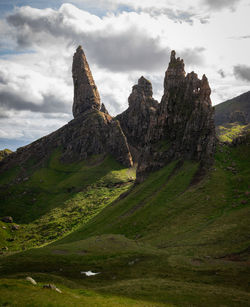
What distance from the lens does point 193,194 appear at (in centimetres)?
10212

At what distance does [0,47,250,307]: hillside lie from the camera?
124 ft

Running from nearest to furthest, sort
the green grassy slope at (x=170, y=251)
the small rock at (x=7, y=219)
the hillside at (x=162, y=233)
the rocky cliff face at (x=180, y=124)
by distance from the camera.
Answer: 1. the hillside at (x=162, y=233)
2. the green grassy slope at (x=170, y=251)
3. the rocky cliff face at (x=180, y=124)
4. the small rock at (x=7, y=219)

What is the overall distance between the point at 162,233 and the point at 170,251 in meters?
19.3

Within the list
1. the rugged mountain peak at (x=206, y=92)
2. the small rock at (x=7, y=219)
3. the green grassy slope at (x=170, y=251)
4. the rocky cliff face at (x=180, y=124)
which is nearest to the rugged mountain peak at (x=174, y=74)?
the rocky cliff face at (x=180, y=124)

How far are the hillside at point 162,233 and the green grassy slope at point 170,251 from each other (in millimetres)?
256

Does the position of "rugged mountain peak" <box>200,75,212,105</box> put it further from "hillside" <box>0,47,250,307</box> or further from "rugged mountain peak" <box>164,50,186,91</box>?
"rugged mountain peak" <box>164,50,186,91</box>

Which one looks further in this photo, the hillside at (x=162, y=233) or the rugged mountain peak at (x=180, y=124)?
the rugged mountain peak at (x=180, y=124)

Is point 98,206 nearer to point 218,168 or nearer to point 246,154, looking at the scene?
point 218,168

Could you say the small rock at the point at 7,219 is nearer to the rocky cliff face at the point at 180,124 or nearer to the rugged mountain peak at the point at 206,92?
the rocky cliff face at the point at 180,124

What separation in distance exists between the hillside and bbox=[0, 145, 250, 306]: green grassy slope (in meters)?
0.26

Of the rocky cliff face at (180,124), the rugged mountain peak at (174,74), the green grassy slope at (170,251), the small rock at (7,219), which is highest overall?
the rugged mountain peak at (174,74)

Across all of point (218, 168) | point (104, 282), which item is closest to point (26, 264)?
point (104, 282)

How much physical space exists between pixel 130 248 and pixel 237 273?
110 feet

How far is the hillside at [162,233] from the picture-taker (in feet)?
124
